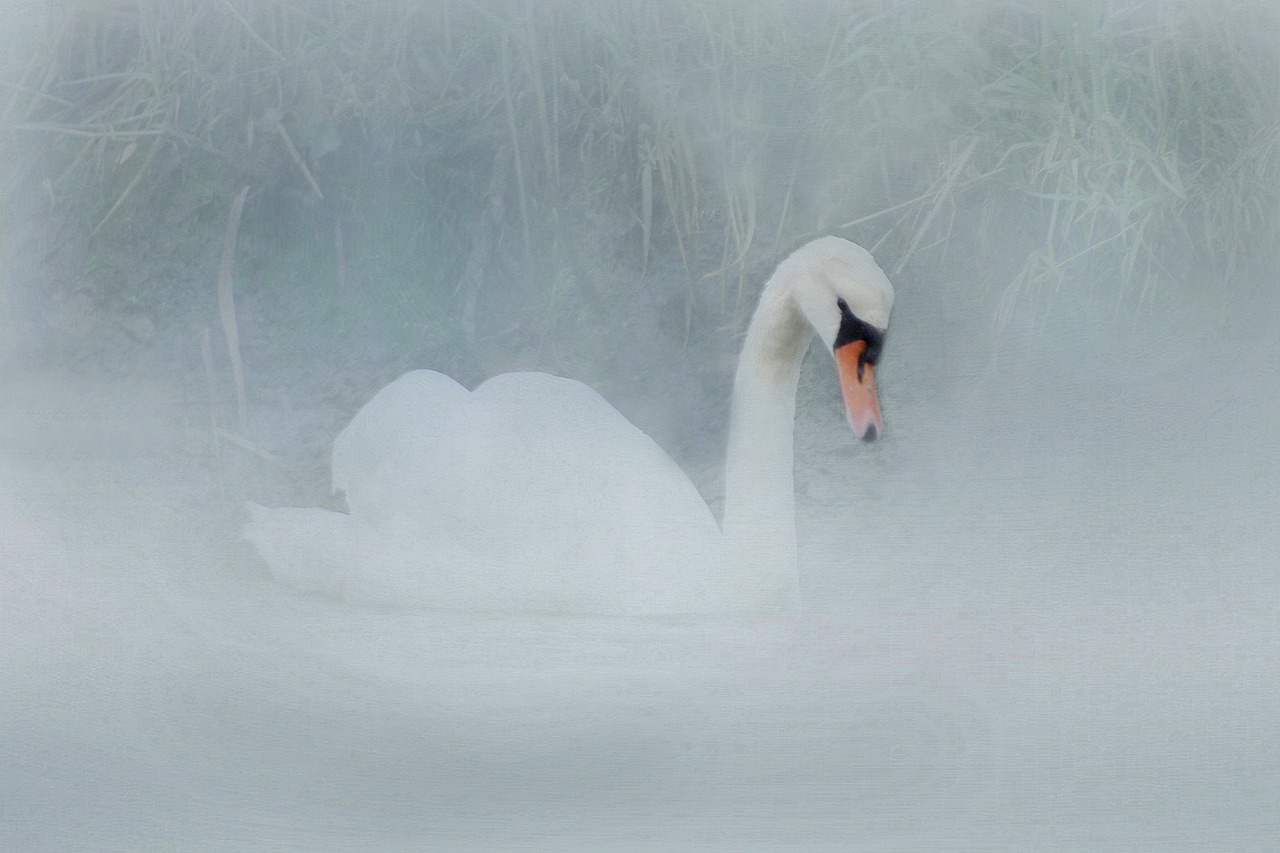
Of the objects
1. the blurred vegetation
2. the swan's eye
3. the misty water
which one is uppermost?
the blurred vegetation

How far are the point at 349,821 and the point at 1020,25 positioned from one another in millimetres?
1166

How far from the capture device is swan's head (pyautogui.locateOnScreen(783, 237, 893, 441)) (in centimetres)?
153

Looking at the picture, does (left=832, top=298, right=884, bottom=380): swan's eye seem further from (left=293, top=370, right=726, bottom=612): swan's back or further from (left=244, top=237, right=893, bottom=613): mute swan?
(left=293, top=370, right=726, bottom=612): swan's back

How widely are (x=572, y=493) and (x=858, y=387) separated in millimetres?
337

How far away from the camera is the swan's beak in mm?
1521

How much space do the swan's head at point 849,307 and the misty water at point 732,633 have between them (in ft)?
0.08

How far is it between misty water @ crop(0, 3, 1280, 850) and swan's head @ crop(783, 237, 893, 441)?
3 centimetres

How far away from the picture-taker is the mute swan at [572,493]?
5.00 ft

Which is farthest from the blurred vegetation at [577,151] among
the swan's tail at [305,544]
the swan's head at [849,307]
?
the swan's tail at [305,544]

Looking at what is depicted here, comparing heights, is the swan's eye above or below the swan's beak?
above

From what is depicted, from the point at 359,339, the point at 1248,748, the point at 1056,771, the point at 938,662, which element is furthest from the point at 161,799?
the point at 1248,748

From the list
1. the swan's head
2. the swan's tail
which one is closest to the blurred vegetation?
the swan's head

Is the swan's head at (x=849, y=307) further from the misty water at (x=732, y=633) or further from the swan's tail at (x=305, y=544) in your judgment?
the swan's tail at (x=305, y=544)

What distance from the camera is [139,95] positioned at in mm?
1577
